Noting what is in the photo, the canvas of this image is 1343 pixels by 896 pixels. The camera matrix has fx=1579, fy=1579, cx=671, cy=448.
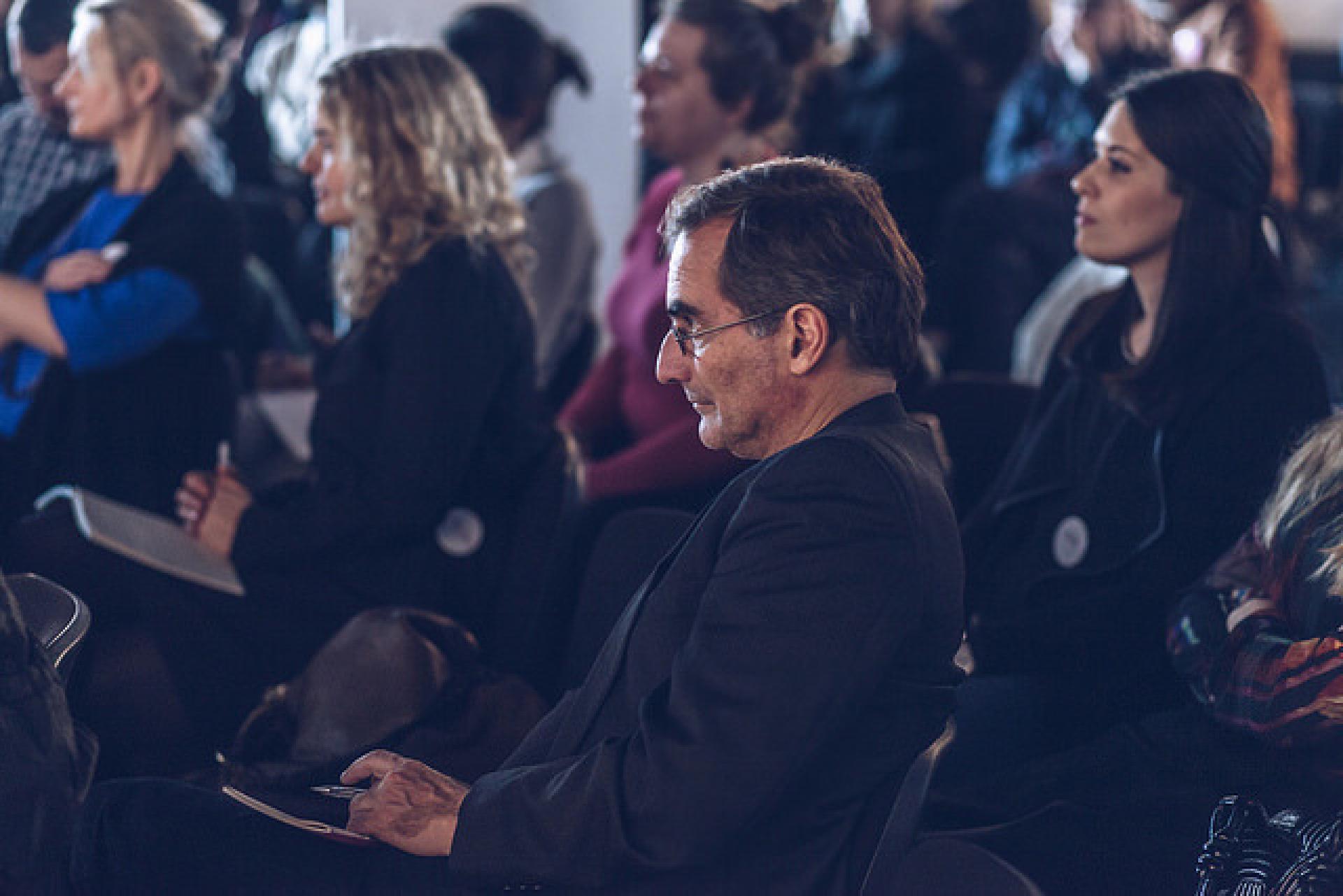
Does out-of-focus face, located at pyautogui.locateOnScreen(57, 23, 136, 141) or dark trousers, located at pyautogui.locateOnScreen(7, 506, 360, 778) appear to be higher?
out-of-focus face, located at pyautogui.locateOnScreen(57, 23, 136, 141)

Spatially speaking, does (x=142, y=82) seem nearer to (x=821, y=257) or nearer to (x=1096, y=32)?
(x=821, y=257)

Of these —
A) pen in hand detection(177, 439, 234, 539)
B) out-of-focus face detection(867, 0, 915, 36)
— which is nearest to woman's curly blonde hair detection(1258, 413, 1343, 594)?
pen in hand detection(177, 439, 234, 539)

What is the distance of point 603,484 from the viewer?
3045 mm

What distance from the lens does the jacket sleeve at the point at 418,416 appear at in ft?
7.72

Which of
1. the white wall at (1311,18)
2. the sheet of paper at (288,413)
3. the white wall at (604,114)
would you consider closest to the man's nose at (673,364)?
the sheet of paper at (288,413)

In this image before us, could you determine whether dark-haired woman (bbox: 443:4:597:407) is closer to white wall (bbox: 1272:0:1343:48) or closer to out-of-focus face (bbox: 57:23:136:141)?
out-of-focus face (bbox: 57:23:136:141)

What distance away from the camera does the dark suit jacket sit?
137cm

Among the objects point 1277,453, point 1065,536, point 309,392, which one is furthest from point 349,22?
point 1277,453

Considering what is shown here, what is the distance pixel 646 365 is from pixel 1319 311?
3.41 meters

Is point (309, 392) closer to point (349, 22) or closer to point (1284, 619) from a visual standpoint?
point (349, 22)

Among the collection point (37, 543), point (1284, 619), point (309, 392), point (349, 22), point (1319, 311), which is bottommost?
point (1319, 311)

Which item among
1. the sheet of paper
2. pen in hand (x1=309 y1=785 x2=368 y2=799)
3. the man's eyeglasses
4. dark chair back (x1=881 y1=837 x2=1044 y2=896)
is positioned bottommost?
the sheet of paper

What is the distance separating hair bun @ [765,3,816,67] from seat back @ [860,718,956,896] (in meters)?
2.19

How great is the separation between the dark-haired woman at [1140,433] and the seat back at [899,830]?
725 mm
